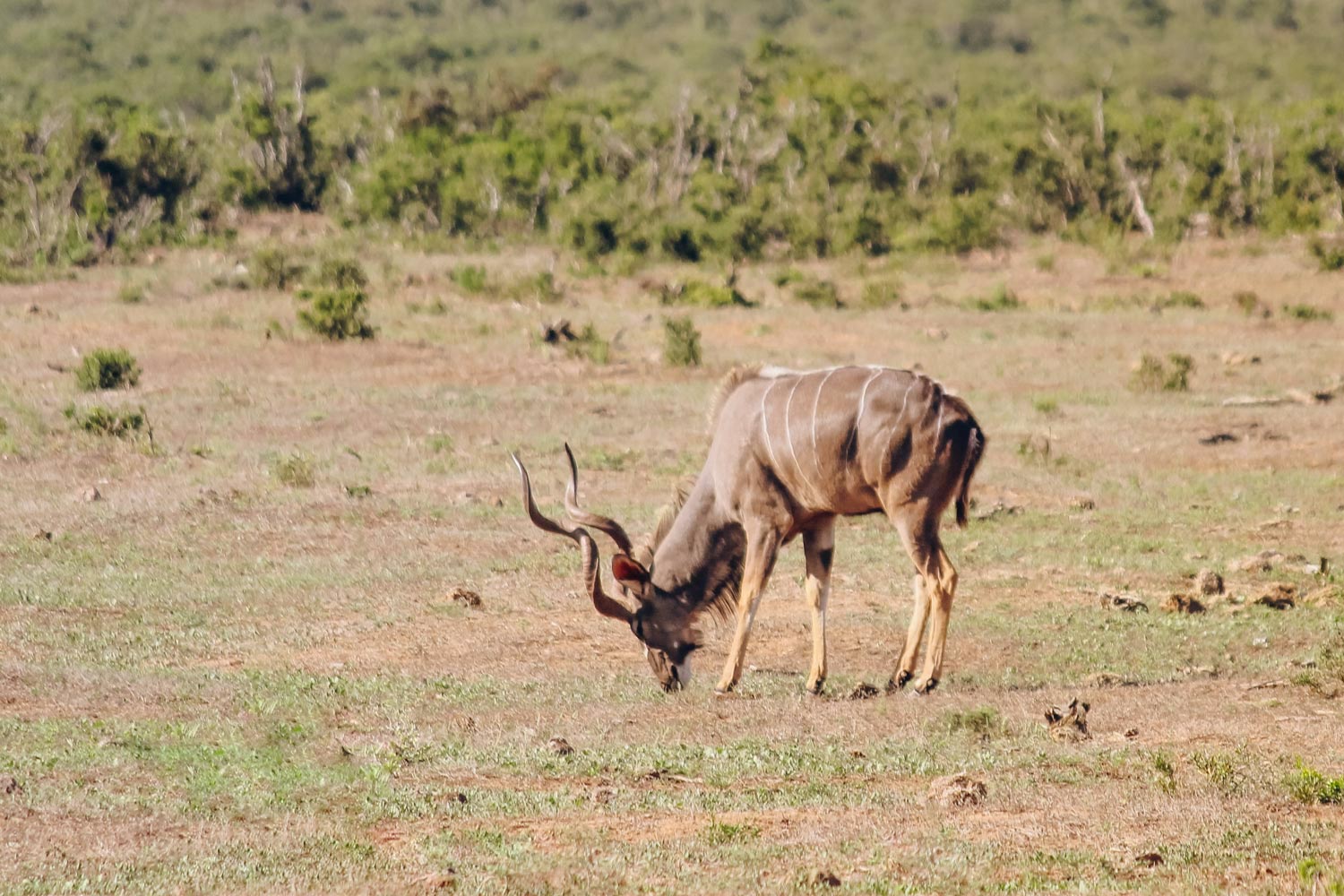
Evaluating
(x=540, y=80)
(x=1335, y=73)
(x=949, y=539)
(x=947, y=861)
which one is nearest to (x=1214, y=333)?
(x=949, y=539)

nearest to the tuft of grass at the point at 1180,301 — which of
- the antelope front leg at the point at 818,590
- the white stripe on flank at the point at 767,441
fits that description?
the antelope front leg at the point at 818,590

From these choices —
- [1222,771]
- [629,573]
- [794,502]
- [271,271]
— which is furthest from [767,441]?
[271,271]

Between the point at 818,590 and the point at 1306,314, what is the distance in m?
21.2

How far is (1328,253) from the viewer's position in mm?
34062

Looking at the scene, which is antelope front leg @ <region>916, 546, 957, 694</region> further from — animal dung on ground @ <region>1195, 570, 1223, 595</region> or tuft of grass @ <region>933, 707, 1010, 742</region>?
animal dung on ground @ <region>1195, 570, 1223, 595</region>

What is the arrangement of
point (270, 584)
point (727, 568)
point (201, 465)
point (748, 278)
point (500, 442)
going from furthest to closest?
point (748, 278) < point (500, 442) < point (201, 465) < point (270, 584) < point (727, 568)

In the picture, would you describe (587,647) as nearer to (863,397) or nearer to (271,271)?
(863,397)

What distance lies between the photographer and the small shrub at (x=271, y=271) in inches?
1265

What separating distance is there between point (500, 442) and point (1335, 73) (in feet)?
261

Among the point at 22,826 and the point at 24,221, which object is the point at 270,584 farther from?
the point at 24,221

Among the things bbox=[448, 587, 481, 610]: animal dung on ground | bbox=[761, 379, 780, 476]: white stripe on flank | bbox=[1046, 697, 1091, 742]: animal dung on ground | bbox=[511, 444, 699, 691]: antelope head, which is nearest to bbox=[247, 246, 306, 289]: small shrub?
bbox=[448, 587, 481, 610]: animal dung on ground

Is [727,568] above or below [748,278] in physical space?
above

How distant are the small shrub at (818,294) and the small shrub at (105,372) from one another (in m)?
12.5

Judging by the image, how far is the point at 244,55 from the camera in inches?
3846
